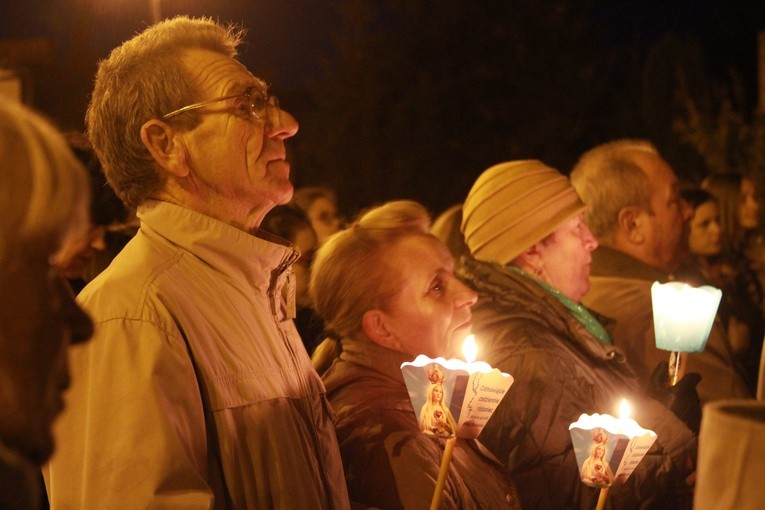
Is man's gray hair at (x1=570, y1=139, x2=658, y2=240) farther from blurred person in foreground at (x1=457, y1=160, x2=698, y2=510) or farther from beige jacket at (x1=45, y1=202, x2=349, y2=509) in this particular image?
beige jacket at (x1=45, y1=202, x2=349, y2=509)

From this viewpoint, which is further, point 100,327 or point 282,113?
point 282,113

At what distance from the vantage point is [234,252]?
108 inches

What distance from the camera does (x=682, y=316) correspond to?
4.28 m

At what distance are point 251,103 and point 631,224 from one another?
3566 mm

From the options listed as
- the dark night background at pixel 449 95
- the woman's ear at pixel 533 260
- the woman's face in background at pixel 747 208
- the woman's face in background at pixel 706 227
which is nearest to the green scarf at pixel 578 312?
the woman's ear at pixel 533 260

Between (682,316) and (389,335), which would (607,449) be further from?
(682,316)

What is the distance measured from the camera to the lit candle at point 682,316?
169 inches

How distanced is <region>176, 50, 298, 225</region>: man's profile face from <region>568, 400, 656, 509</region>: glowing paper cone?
1.11 metres

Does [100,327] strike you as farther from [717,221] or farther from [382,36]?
[382,36]

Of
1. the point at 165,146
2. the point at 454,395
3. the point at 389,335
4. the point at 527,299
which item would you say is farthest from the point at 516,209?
the point at 165,146

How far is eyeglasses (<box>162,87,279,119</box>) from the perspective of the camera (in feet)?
9.48

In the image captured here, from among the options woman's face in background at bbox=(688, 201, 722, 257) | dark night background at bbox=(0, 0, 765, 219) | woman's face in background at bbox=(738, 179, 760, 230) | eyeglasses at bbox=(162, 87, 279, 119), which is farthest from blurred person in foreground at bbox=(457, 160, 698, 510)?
dark night background at bbox=(0, 0, 765, 219)

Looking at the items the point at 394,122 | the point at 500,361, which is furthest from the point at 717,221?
the point at 394,122

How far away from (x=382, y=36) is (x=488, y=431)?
20.0 m
